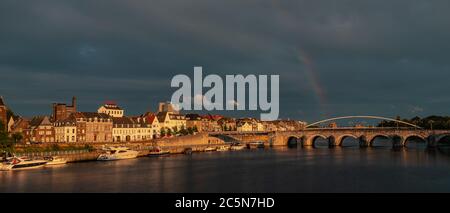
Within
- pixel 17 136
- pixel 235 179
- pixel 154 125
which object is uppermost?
pixel 154 125

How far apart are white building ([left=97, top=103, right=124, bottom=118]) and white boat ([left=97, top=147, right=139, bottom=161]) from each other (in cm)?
3685

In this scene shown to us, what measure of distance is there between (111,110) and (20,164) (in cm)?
5781

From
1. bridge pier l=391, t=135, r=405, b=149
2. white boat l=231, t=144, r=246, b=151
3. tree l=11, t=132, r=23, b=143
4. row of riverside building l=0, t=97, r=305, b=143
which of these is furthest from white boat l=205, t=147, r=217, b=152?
bridge pier l=391, t=135, r=405, b=149

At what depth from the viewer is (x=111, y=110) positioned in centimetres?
10750

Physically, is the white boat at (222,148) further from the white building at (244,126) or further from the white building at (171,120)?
the white building at (244,126)

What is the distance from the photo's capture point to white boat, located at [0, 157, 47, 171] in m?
49.0

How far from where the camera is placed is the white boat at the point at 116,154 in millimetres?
63094

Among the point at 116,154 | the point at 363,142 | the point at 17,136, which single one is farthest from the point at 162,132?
the point at 363,142

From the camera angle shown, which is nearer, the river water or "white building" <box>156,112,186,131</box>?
the river water

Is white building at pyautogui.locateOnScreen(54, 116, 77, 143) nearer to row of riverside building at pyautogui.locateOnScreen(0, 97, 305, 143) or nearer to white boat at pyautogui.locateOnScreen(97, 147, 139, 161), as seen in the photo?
row of riverside building at pyautogui.locateOnScreen(0, 97, 305, 143)

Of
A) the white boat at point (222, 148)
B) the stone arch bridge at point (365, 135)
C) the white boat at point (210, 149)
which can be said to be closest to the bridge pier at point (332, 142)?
the stone arch bridge at point (365, 135)

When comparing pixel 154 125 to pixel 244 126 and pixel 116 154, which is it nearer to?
pixel 116 154
